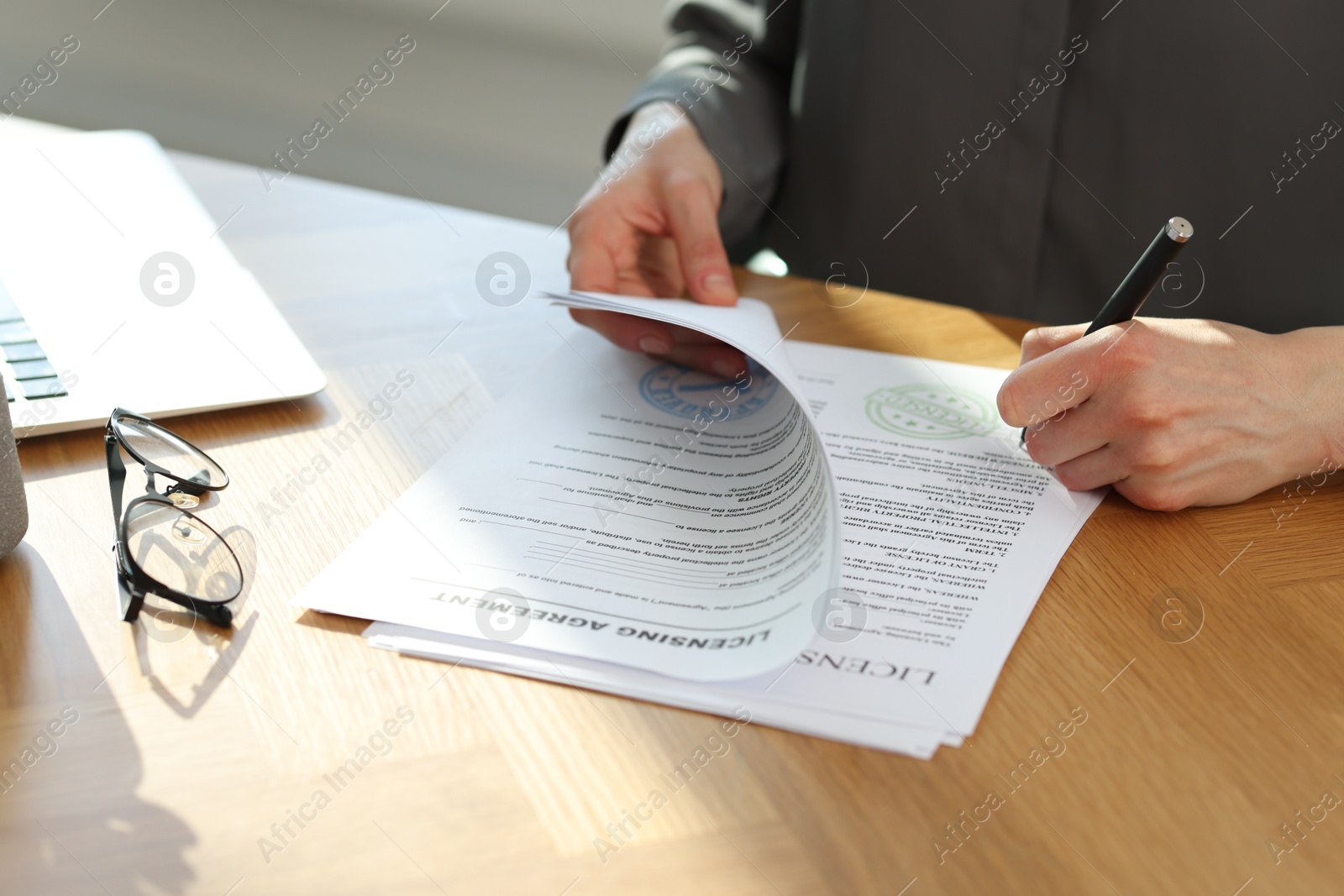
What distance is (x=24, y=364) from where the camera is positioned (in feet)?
2.22

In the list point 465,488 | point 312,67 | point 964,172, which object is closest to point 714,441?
point 465,488

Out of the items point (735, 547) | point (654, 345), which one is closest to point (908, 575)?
point (735, 547)

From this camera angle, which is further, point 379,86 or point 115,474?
point 379,86

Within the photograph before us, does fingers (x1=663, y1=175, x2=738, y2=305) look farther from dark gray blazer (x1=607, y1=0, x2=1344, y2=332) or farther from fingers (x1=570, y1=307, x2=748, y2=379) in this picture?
dark gray blazer (x1=607, y1=0, x2=1344, y2=332)

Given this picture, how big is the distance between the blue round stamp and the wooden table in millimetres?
247

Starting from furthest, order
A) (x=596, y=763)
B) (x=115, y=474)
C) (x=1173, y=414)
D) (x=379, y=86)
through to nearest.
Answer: (x=379, y=86)
(x=1173, y=414)
(x=115, y=474)
(x=596, y=763)

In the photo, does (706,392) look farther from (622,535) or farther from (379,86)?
(379,86)

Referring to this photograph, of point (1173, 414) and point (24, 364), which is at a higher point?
point (1173, 414)

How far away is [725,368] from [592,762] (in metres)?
0.41

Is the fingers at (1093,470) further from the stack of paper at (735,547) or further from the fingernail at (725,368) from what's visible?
the fingernail at (725,368)

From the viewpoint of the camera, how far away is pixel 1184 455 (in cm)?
65

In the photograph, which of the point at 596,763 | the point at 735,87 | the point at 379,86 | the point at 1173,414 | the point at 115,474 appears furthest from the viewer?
the point at 379,86

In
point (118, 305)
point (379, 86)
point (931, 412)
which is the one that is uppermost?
point (931, 412)

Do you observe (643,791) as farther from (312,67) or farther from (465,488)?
(312,67)
